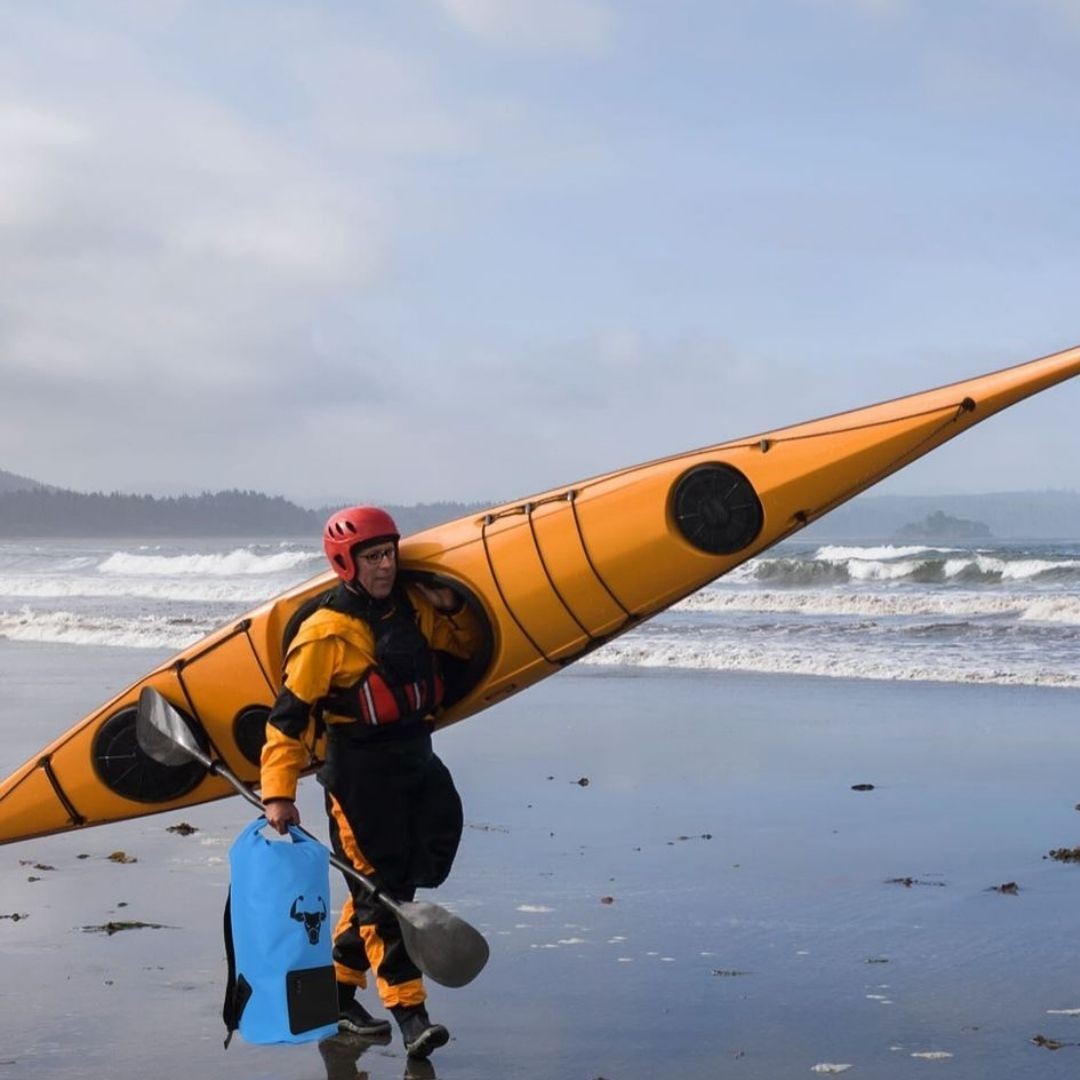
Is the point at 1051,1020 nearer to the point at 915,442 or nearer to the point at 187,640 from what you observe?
the point at 915,442

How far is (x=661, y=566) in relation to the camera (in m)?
5.09

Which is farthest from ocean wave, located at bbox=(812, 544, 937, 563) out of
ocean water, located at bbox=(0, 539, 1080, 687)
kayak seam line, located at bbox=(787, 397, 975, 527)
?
kayak seam line, located at bbox=(787, 397, 975, 527)

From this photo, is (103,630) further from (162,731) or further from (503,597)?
(503,597)

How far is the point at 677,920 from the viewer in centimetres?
495

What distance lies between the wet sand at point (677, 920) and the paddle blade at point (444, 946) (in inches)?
8.4

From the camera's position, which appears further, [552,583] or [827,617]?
[827,617]

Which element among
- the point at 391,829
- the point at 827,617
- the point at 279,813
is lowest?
the point at 827,617

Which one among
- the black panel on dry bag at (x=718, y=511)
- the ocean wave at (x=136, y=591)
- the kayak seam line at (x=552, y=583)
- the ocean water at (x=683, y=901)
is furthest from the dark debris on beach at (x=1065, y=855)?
the ocean wave at (x=136, y=591)

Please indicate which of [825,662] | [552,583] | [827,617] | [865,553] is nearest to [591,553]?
[552,583]

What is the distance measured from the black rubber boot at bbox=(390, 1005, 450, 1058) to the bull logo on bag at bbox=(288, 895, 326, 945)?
1.02 ft

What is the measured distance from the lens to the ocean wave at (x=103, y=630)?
1798cm

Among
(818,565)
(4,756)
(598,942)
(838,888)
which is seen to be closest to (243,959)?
(598,942)

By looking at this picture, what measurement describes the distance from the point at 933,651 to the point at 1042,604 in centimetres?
587

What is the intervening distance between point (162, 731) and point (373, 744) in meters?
1.12
